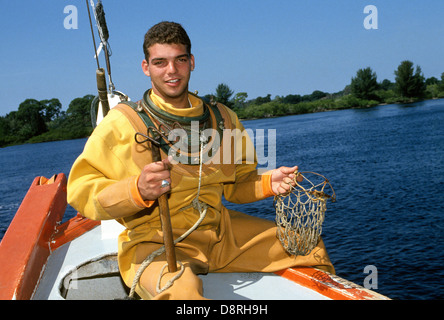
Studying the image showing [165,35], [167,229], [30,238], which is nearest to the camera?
[167,229]

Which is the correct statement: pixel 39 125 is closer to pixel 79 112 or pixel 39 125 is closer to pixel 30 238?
pixel 79 112

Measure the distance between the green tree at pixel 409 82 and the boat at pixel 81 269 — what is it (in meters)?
111

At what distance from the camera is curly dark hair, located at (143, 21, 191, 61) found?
2947 millimetres

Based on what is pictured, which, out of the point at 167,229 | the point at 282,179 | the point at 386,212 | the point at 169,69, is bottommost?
the point at 386,212

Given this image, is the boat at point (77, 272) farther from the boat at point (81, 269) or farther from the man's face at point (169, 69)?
the man's face at point (169, 69)

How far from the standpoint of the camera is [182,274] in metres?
2.71

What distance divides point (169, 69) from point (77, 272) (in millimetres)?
1962

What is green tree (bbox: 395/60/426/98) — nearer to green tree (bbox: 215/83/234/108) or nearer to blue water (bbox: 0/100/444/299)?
green tree (bbox: 215/83/234/108)

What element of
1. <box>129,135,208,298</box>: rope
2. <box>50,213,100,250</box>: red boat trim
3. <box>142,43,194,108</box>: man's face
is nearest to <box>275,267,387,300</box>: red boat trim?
→ <box>129,135,208,298</box>: rope

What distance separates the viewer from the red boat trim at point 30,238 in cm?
335

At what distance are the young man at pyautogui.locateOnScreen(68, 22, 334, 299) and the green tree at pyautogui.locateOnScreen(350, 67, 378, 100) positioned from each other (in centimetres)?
11414

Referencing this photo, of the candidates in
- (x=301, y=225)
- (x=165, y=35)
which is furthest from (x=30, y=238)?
(x=301, y=225)

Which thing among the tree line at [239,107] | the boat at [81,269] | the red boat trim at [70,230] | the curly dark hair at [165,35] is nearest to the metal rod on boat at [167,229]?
the boat at [81,269]

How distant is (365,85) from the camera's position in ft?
364
